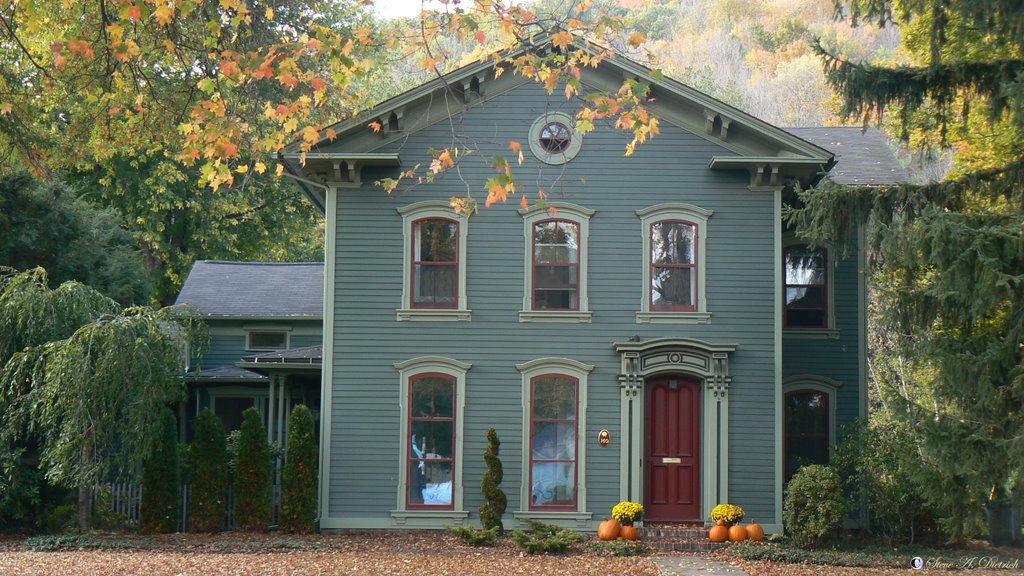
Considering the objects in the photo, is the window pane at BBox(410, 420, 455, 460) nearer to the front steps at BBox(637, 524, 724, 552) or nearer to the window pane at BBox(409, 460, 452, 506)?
the window pane at BBox(409, 460, 452, 506)

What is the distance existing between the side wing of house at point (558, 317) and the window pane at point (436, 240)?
0.11ft

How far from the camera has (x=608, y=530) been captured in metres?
16.7

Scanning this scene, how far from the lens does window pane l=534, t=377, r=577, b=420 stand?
1797cm

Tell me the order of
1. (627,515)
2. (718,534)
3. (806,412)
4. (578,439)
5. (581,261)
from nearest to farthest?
(718,534) < (627,515) < (578,439) < (581,261) < (806,412)

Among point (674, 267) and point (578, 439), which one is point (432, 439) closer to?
point (578, 439)

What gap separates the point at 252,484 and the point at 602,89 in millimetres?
8905

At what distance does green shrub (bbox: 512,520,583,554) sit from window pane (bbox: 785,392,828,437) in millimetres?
5289

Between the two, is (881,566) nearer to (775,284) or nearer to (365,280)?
(775,284)

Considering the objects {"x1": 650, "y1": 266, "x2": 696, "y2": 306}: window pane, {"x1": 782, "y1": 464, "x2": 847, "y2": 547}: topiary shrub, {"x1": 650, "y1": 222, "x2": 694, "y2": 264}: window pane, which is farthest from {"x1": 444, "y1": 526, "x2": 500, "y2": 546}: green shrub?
{"x1": 650, "y1": 222, "x2": 694, "y2": 264}: window pane

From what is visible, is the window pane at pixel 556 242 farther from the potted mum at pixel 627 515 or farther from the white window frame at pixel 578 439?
the potted mum at pixel 627 515

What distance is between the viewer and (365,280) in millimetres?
18094

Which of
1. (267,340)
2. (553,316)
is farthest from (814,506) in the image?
(267,340)

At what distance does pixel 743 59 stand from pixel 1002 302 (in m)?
63.5

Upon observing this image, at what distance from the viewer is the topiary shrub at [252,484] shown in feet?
58.6
